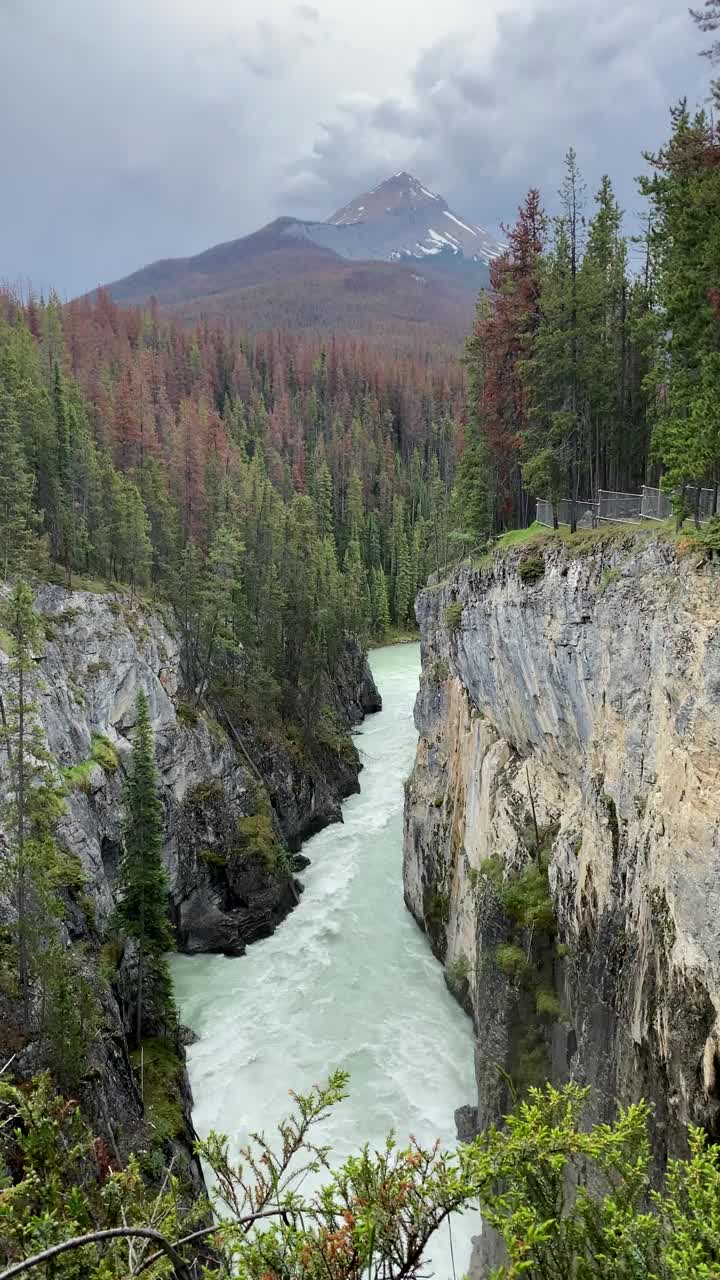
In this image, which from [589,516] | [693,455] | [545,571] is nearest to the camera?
[693,455]

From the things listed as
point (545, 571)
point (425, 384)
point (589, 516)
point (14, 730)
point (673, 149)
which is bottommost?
point (14, 730)

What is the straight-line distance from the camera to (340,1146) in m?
21.4

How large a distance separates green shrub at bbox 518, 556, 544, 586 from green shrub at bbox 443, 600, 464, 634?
713 centimetres

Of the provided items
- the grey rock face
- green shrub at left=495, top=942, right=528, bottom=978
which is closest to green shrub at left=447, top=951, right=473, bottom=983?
green shrub at left=495, top=942, right=528, bottom=978

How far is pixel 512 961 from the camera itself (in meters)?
19.2

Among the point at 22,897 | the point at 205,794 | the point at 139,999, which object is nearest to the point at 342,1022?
the point at 139,999

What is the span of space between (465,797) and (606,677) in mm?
12686

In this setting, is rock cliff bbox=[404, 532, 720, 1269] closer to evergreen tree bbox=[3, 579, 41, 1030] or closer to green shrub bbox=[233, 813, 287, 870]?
green shrub bbox=[233, 813, 287, 870]

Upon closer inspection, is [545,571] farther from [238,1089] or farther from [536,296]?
[238,1089]

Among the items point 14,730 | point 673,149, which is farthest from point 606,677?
point 14,730

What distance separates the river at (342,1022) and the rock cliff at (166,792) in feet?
5.83

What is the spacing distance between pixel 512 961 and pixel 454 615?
1431 cm

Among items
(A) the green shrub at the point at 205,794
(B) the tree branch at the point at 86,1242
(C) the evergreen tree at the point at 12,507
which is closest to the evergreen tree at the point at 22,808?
(B) the tree branch at the point at 86,1242

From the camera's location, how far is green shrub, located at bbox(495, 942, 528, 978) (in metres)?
19.1
